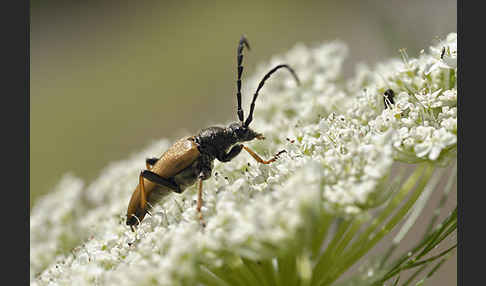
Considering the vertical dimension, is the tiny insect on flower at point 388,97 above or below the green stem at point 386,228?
above

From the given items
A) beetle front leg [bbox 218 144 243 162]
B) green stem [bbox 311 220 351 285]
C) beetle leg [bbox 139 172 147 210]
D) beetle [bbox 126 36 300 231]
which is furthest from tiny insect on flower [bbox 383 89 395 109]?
beetle leg [bbox 139 172 147 210]

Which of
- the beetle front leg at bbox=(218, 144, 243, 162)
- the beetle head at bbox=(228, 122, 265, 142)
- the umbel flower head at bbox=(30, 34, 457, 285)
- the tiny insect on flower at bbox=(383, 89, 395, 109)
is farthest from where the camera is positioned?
the beetle head at bbox=(228, 122, 265, 142)

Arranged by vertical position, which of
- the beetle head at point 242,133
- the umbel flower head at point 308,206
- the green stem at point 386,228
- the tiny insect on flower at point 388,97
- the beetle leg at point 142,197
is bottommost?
the green stem at point 386,228

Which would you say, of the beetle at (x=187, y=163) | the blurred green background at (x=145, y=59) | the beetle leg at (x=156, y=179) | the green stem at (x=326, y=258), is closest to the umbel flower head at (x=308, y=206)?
the green stem at (x=326, y=258)

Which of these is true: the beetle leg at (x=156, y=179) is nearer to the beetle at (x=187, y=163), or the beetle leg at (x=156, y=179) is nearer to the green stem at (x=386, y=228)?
the beetle at (x=187, y=163)

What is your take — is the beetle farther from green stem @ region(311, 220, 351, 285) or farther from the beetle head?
green stem @ region(311, 220, 351, 285)

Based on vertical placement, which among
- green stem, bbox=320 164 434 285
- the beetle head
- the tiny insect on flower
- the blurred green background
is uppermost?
the blurred green background
